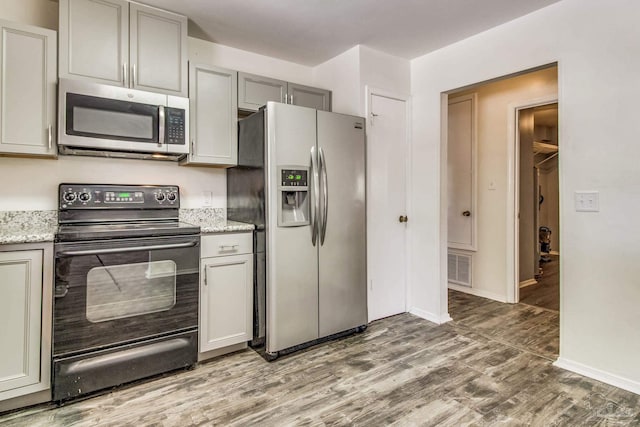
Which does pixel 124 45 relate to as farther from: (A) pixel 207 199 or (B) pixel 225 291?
(B) pixel 225 291

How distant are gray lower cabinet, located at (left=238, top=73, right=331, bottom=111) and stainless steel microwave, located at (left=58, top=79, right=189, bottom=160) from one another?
0.54m

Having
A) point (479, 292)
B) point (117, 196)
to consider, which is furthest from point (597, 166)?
point (117, 196)

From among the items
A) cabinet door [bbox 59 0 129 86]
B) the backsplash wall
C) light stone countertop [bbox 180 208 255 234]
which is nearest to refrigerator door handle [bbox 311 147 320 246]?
light stone countertop [bbox 180 208 255 234]

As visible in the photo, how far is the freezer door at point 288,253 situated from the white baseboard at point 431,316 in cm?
124

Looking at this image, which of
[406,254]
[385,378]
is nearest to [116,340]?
[385,378]

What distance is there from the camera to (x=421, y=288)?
345 centimetres

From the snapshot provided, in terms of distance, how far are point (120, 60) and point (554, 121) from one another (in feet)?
21.4

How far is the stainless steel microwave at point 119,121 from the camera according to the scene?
2.14m

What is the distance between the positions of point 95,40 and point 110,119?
19.7 inches

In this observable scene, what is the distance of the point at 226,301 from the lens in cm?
252

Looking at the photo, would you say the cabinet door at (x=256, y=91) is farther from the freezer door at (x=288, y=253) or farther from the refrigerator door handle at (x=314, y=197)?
the refrigerator door handle at (x=314, y=197)

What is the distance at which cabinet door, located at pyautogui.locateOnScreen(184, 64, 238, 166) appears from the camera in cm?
264

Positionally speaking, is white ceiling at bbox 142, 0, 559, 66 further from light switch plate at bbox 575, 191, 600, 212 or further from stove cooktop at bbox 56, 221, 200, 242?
stove cooktop at bbox 56, 221, 200, 242

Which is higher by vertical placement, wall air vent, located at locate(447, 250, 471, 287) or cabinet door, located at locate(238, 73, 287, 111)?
cabinet door, located at locate(238, 73, 287, 111)
